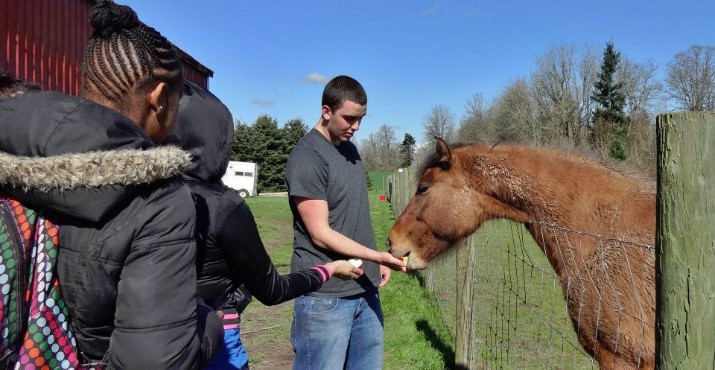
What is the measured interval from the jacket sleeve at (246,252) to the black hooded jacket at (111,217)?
33cm

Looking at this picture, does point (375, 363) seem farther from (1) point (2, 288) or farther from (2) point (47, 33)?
(2) point (47, 33)

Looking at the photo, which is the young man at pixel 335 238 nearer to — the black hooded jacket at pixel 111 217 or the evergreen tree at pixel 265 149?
the black hooded jacket at pixel 111 217

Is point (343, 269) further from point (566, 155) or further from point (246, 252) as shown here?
point (566, 155)

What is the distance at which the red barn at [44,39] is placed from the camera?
24.8ft

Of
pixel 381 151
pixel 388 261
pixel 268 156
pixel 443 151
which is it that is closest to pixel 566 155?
pixel 443 151

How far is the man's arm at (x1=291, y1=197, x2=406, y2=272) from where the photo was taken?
2.65 m

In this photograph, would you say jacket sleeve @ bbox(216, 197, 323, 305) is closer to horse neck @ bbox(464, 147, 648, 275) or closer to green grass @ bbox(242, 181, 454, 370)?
horse neck @ bbox(464, 147, 648, 275)

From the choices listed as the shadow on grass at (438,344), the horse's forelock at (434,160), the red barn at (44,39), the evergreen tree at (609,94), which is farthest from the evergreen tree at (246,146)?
the horse's forelock at (434,160)

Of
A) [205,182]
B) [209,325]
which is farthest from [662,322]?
[205,182]

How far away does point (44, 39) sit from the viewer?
27.5 feet

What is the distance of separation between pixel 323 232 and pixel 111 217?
1557mm

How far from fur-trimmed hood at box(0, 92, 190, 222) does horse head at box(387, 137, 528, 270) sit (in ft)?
7.97

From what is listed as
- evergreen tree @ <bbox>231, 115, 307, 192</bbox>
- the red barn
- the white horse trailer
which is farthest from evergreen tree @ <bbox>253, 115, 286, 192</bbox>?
the red barn

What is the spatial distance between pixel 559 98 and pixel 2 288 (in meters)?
48.1
